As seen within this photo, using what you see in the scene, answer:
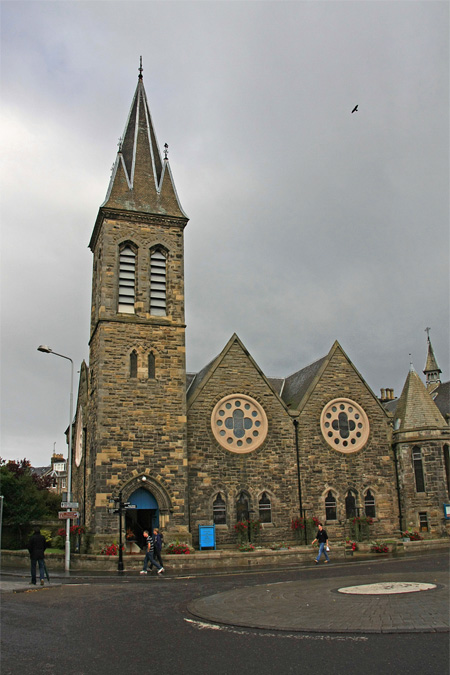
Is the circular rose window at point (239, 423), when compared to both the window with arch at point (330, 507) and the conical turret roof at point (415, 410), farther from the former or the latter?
the conical turret roof at point (415, 410)

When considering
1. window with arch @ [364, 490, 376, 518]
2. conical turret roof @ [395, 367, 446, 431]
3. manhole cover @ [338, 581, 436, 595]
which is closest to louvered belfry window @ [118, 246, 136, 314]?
window with arch @ [364, 490, 376, 518]

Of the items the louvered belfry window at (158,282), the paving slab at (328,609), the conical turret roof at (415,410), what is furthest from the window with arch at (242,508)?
the paving slab at (328,609)

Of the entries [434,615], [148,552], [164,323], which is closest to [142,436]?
[164,323]

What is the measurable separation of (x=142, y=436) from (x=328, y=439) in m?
10.7

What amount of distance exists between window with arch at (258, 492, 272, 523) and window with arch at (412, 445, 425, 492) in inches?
340

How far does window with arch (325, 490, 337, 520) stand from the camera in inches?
1187

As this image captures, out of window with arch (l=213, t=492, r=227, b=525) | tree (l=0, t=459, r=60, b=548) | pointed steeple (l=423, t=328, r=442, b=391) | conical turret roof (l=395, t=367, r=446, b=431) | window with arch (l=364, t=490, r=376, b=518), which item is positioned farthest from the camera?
pointed steeple (l=423, t=328, r=442, b=391)

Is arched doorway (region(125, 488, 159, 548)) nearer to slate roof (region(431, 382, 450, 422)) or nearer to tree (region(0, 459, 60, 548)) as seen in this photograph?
tree (region(0, 459, 60, 548))

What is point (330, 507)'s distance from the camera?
30297 mm

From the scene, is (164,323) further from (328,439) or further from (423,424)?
(423,424)

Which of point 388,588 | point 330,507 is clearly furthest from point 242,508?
point 388,588

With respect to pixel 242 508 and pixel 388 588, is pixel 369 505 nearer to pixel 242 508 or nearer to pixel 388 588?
pixel 242 508

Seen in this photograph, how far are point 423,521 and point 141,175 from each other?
81.4 feet

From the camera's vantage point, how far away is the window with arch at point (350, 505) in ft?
100
